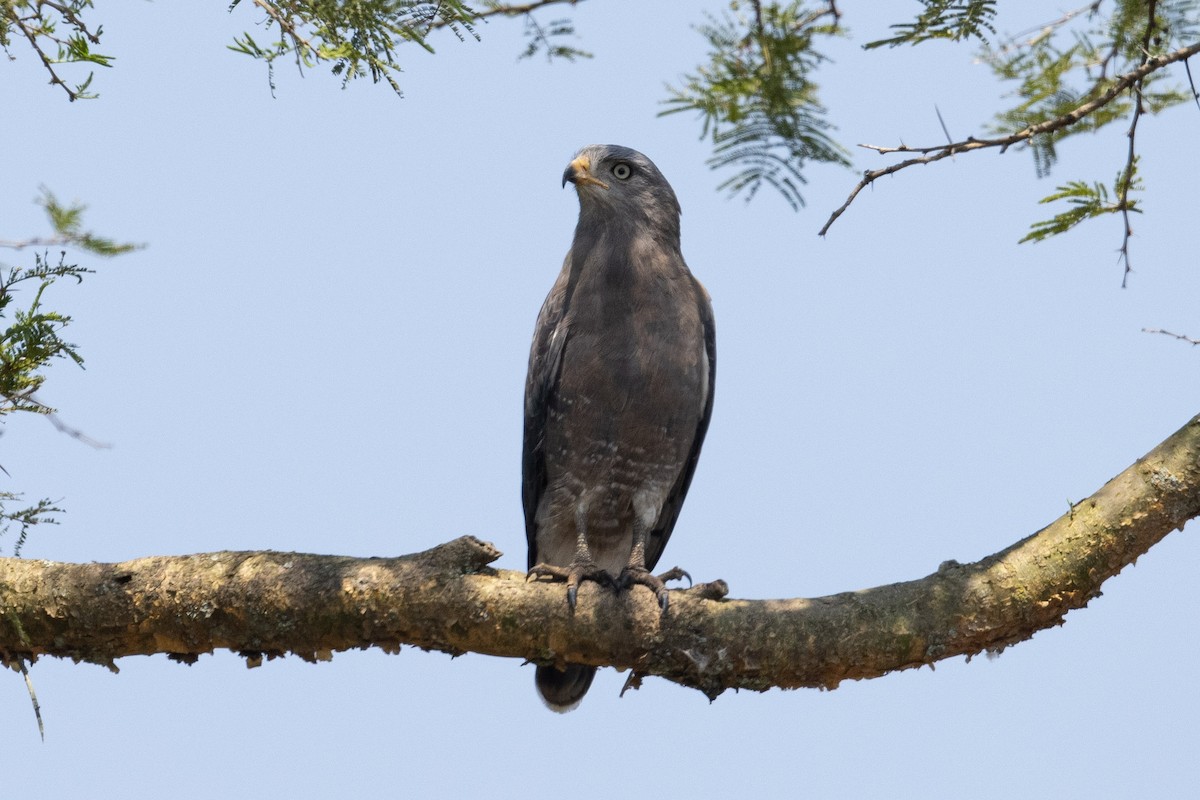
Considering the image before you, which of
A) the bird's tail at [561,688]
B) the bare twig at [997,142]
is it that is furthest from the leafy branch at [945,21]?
the bird's tail at [561,688]

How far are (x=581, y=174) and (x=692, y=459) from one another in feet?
5.07

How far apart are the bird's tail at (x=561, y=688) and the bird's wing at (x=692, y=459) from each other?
0.90 meters

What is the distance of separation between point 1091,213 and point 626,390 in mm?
2241

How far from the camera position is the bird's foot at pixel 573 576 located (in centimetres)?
442

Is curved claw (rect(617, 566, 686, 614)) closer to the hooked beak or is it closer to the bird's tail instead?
the bird's tail

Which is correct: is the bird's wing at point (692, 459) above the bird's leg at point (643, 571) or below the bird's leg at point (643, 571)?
above

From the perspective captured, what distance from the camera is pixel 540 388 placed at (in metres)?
5.95

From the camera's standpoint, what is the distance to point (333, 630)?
14.0 feet

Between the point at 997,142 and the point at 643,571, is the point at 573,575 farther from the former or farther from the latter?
the point at 997,142

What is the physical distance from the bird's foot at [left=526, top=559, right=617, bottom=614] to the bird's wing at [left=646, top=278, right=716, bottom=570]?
4.52 ft

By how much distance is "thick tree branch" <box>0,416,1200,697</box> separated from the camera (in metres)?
4.21

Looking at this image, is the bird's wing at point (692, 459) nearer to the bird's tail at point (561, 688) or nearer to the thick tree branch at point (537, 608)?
the bird's tail at point (561, 688)

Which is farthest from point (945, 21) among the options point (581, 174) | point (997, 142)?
point (581, 174)

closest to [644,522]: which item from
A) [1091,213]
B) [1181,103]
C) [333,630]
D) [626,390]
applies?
[626,390]
